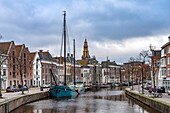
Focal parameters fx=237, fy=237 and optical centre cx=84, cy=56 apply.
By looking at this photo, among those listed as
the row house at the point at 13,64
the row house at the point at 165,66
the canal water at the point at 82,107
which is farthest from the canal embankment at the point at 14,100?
the row house at the point at 165,66

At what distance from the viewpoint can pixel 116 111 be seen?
118 feet

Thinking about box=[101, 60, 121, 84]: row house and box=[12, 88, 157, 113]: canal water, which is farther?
box=[101, 60, 121, 84]: row house

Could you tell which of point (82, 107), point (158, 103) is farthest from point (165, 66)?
point (158, 103)

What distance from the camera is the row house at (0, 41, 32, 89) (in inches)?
2876

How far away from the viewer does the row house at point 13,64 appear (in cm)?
7306

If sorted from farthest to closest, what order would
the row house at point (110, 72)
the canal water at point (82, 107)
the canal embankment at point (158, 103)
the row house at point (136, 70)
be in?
the row house at point (110, 72), the row house at point (136, 70), the canal water at point (82, 107), the canal embankment at point (158, 103)

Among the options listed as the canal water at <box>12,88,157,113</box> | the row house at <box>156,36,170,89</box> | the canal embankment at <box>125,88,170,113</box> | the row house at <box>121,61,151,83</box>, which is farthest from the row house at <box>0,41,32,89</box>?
the row house at <box>156,36,170,89</box>

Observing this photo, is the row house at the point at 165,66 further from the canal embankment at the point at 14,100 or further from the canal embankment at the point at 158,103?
the canal embankment at the point at 14,100

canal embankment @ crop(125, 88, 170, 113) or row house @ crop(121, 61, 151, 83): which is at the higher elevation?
row house @ crop(121, 61, 151, 83)

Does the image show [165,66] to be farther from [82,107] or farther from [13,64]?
[13,64]

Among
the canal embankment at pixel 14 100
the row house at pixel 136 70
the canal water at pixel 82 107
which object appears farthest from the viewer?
the row house at pixel 136 70

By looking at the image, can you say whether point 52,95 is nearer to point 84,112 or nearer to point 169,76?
point 84,112

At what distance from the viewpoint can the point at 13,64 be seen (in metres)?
79.7

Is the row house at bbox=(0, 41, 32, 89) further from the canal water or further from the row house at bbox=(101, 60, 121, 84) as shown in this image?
the row house at bbox=(101, 60, 121, 84)
